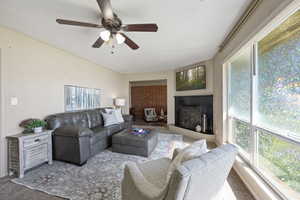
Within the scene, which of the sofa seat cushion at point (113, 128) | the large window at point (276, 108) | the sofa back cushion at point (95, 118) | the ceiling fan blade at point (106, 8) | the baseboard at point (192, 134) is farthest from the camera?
the baseboard at point (192, 134)

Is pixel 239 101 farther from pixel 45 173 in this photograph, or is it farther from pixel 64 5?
pixel 45 173

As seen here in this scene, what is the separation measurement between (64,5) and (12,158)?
95.8 inches

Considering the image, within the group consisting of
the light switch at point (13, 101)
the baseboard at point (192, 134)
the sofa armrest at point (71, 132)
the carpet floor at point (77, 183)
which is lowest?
the carpet floor at point (77, 183)

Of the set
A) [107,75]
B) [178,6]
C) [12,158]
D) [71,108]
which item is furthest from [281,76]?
[107,75]

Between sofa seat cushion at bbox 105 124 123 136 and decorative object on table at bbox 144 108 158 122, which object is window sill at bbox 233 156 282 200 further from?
decorative object on table at bbox 144 108 158 122

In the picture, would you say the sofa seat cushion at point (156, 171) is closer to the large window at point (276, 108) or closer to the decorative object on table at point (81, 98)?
the large window at point (276, 108)

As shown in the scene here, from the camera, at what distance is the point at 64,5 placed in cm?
158

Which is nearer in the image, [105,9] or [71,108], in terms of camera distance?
[105,9]

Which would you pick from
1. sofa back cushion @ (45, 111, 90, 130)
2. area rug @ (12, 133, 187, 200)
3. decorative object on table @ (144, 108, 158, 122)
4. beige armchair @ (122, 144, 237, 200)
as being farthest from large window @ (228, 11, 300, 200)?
decorative object on table @ (144, 108, 158, 122)

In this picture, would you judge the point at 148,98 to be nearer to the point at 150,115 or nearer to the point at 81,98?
the point at 150,115

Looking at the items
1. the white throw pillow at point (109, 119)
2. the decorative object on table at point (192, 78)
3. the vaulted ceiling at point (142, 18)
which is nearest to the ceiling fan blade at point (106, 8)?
the vaulted ceiling at point (142, 18)

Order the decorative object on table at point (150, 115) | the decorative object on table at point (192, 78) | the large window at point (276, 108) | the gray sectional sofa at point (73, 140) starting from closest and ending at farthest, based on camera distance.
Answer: the large window at point (276, 108), the gray sectional sofa at point (73, 140), the decorative object on table at point (192, 78), the decorative object on table at point (150, 115)

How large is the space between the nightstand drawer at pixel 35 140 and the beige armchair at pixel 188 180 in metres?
1.83

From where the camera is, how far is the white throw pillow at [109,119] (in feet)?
11.4
